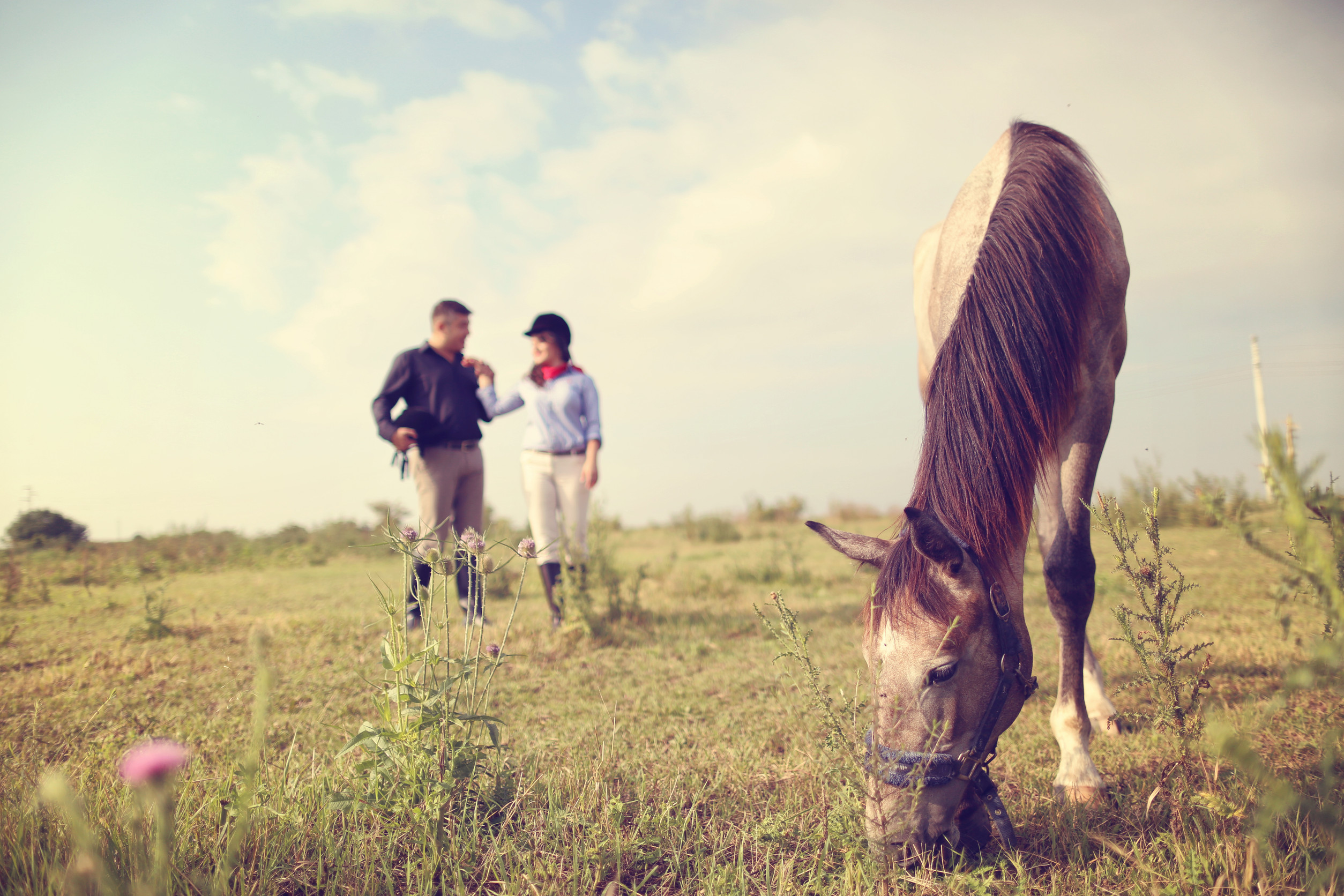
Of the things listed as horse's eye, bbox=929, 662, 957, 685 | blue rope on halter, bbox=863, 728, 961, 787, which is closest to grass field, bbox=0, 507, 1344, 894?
blue rope on halter, bbox=863, 728, 961, 787

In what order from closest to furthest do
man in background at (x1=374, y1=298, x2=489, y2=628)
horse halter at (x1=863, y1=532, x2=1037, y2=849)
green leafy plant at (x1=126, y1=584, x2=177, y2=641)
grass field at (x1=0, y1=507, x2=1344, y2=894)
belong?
1. grass field at (x1=0, y1=507, x2=1344, y2=894)
2. horse halter at (x1=863, y1=532, x2=1037, y2=849)
3. green leafy plant at (x1=126, y1=584, x2=177, y2=641)
4. man in background at (x1=374, y1=298, x2=489, y2=628)

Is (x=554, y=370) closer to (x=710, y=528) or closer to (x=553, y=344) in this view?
(x=553, y=344)

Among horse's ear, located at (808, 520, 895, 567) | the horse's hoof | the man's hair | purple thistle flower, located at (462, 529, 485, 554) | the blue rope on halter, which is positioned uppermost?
the man's hair

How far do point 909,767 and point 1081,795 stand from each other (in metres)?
0.96

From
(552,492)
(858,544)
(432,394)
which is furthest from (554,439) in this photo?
(858,544)

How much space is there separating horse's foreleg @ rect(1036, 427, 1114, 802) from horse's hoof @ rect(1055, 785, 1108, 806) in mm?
189

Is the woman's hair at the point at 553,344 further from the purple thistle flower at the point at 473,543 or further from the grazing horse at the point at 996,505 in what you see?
the purple thistle flower at the point at 473,543

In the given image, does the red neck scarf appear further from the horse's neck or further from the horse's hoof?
the horse's hoof

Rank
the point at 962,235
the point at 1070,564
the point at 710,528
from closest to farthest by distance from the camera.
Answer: the point at 1070,564, the point at 962,235, the point at 710,528

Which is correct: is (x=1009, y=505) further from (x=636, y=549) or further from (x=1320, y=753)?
(x=636, y=549)

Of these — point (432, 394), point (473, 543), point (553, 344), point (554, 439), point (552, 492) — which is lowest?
point (473, 543)

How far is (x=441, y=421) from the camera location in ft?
18.9

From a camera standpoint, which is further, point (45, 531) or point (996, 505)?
point (45, 531)

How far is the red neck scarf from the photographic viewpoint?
601cm
